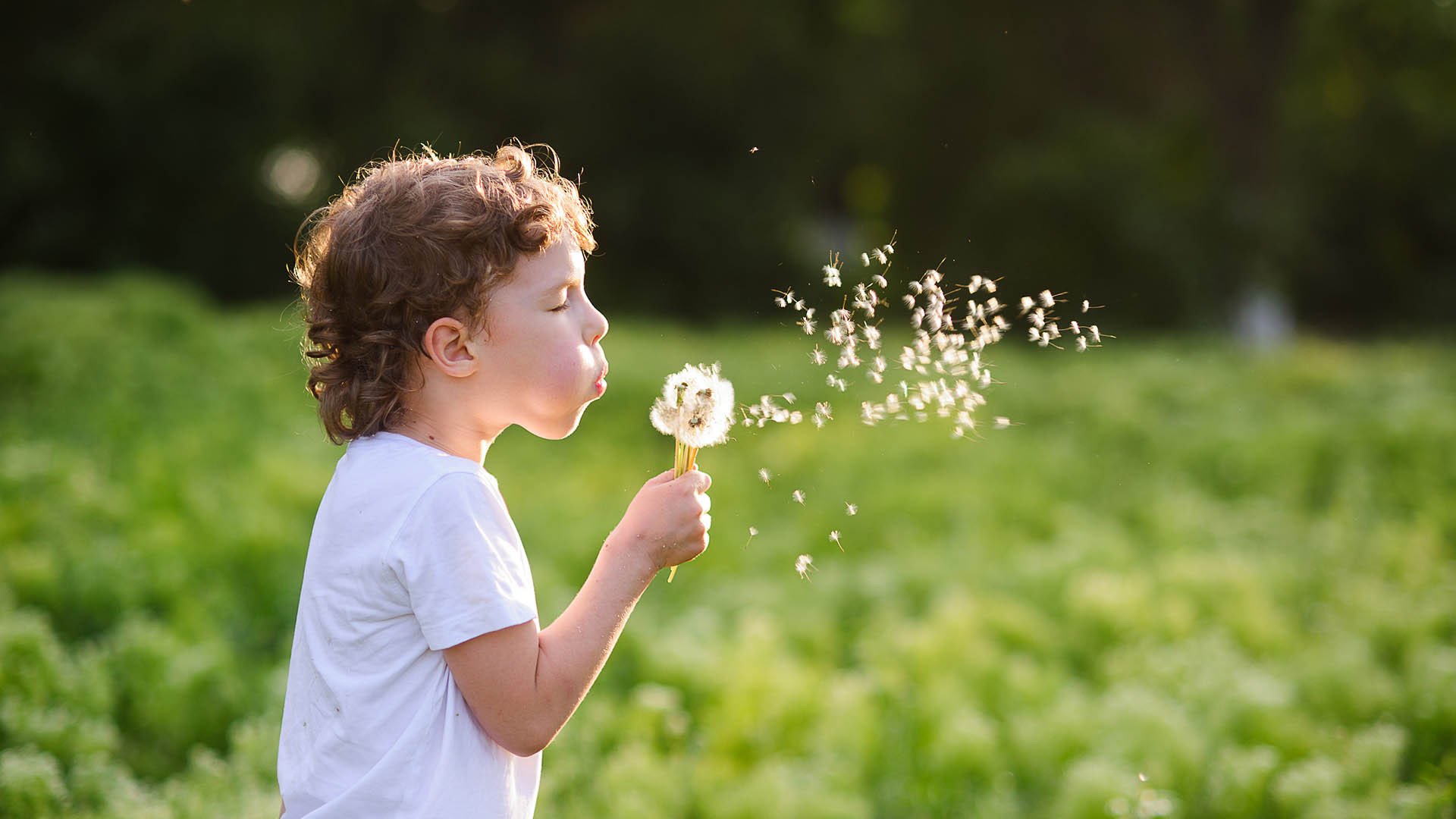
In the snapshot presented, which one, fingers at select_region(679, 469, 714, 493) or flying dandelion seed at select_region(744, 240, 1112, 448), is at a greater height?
flying dandelion seed at select_region(744, 240, 1112, 448)

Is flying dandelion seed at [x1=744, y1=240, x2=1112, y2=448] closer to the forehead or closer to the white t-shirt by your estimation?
the forehead

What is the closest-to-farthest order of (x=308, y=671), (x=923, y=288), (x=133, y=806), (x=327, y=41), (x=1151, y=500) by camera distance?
(x=308, y=671) → (x=923, y=288) → (x=133, y=806) → (x=1151, y=500) → (x=327, y=41)

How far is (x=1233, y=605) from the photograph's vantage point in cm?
532

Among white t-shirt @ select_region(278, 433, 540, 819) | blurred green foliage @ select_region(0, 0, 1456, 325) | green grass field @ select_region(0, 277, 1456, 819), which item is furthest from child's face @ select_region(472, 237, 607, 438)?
blurred green foliage @ select_region(0, 0, 1456, 325)

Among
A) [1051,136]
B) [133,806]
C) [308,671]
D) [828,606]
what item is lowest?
[133,806]

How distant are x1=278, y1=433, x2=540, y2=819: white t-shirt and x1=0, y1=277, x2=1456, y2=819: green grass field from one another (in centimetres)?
162

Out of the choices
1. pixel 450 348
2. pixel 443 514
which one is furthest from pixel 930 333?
pixel 443 514

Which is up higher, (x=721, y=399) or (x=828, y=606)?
(x=828, y=606)

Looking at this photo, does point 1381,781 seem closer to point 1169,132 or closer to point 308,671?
point 308,671

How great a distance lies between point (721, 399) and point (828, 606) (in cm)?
392

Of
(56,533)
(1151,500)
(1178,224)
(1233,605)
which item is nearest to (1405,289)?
(1178,224)

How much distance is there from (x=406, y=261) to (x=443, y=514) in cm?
38

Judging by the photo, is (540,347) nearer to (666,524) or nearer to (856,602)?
(666,524)

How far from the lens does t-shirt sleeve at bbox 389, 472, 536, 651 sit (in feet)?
4.91
